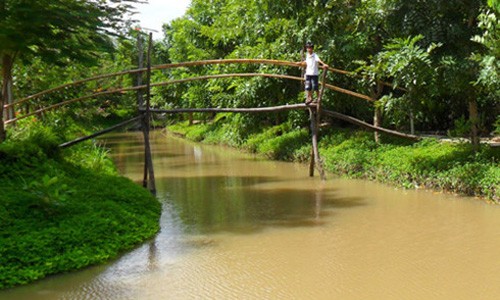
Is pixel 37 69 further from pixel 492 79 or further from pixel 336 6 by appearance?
pixel 492 79

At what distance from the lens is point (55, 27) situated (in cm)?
910

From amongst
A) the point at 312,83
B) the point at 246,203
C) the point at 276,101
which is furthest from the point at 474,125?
the point at 276,101

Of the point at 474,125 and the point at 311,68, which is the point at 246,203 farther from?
the point at 474,125

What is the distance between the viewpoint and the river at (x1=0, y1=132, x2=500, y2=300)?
6.04 meters

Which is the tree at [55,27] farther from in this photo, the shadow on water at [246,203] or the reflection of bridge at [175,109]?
the shadow on water at [246,203]

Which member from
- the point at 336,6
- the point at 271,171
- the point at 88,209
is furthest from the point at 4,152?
the point at 336,6

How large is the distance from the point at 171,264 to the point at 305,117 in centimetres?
1085

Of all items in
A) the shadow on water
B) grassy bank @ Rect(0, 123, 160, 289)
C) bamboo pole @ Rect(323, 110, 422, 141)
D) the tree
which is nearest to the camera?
grassy bank @ Rect(0, 123, 160, 289)

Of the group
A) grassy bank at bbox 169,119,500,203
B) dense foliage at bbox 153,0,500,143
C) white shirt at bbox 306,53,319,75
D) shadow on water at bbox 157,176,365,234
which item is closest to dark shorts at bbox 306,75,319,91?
white shirt at bbox 306,53,319,75

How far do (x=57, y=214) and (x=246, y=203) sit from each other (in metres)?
4.37

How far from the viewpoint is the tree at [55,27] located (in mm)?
8125

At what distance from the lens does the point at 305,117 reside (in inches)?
679

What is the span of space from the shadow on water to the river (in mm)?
23

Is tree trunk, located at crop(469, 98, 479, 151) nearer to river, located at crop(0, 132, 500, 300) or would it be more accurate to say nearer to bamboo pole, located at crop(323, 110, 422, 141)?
bamboo pole, located at crop(323, 110, 422, 141)
